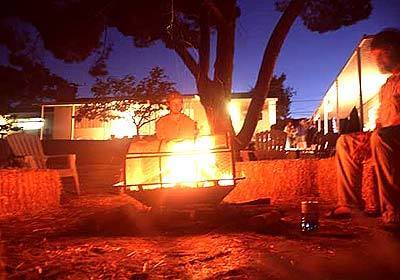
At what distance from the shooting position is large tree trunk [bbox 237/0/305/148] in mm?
9641

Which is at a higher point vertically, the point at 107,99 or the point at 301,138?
the point at 107,99

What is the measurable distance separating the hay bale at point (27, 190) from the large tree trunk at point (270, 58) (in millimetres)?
4412

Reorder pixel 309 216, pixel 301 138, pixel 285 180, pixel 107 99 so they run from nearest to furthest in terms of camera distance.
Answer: pixel 309 216, pixel 285 180, pixel 301 138, pixel 107 99

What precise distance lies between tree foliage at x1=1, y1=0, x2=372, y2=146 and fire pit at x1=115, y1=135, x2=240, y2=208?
425 cm

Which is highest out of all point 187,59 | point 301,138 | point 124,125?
point 187,59

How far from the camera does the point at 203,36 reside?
10.5 m

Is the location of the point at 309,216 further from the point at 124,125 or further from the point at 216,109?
the point at 124,125

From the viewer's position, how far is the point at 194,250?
3.38 m

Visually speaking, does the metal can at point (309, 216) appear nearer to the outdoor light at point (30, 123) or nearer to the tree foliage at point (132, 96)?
the tree foliage at point (132, 96)

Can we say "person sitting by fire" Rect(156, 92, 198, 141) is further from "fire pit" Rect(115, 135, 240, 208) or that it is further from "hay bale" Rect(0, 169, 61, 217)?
"hay bale" Rect(0, 169, 61, 217)

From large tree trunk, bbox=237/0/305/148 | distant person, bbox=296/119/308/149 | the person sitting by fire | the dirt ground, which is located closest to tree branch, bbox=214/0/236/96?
large tree trunk, bbox=237/0/305/148

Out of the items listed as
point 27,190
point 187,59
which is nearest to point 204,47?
point 187,59

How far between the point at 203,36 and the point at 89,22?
2.85 meters

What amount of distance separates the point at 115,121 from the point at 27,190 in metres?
16.2
